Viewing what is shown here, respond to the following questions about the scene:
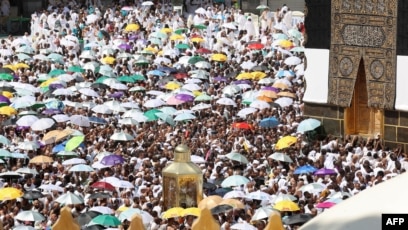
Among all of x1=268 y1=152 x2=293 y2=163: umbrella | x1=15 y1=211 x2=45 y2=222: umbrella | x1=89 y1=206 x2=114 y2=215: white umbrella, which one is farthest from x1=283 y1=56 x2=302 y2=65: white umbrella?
x1=15 y1=211 x2=45 y2=222: umbrella

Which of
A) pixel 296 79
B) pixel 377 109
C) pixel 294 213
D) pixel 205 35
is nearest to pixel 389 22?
pixel 377 109

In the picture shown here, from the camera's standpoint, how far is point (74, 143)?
22.2m

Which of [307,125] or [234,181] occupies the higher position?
[307,125]

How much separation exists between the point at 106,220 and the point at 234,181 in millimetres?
3271

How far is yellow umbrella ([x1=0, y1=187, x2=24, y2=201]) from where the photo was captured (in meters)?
Answer: 18.5

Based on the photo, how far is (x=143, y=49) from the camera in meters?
32.7

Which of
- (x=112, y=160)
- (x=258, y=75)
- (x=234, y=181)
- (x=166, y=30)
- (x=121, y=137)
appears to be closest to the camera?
(x=234, y=181)

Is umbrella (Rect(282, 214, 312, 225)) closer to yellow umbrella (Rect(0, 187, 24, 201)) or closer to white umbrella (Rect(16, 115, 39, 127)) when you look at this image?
yellow umbrella (Rect(0, 187, 24, 201))

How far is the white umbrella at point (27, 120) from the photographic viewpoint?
24.6 m

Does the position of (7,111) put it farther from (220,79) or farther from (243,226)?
(243,226)

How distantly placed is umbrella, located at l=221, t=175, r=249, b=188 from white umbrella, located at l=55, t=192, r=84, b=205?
248 centimetres

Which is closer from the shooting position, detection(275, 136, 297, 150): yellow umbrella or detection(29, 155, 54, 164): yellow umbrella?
detection(29, 155, 54, 164): yellow umbrella

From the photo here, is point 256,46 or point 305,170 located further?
point 256,46

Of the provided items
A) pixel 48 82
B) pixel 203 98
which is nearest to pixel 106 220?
pixel 203 98
